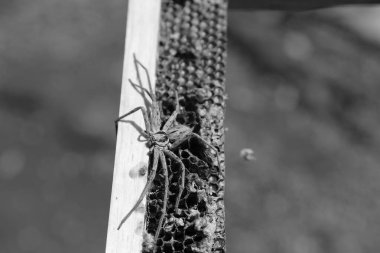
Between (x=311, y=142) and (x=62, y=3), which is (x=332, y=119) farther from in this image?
(x=62, y=3)

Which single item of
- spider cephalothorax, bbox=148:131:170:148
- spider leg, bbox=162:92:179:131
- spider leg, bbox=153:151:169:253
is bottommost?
spider leg, bbox=153:151:169:253

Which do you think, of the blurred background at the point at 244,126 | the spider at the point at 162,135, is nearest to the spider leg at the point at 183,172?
the spider at the point at 162,135

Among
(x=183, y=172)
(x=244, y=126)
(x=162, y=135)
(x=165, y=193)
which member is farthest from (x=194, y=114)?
(x=244, y=126)

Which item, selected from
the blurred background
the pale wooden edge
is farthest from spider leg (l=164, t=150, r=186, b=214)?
the blurred background

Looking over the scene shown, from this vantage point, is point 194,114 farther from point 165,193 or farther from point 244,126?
point 244,126

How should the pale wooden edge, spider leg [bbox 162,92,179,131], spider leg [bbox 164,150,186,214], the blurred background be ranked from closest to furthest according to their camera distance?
1. the pale wooden edge
2. spider leg [bbox 164,150,186,214]
3. spider leg [bbox 162,92,179,131]
4. the blurred background

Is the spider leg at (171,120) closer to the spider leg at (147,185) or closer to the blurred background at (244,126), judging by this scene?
the spider leg at (147,185)

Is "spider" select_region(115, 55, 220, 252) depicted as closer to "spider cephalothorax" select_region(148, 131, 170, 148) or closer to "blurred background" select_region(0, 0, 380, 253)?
"spider cephalothorax" select_region(148, 131, 170, 148)
